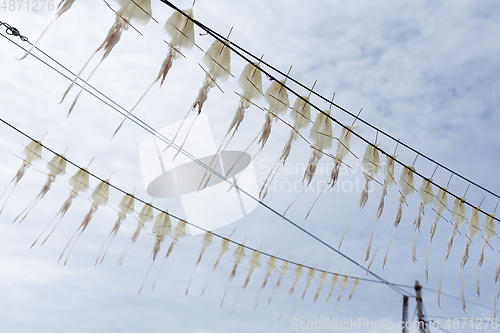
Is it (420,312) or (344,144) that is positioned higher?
(344,144)

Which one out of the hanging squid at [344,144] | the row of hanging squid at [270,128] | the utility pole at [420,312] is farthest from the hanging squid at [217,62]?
the utility pole at [420,312]

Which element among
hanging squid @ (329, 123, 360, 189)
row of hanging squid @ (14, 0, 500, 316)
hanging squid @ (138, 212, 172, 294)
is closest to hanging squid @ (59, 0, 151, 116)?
row of hanging squid @ (14, 0, 500, 316)

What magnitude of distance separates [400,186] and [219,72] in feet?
11.3

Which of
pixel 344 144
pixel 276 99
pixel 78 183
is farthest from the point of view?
pixel 78 183

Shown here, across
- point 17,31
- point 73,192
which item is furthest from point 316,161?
point 73,192

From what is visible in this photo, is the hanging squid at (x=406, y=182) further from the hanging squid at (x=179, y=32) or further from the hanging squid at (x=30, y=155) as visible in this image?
the hanging squid at (x=30, y=155)

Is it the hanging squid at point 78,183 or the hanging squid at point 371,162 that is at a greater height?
the hanging squid at point 371,162

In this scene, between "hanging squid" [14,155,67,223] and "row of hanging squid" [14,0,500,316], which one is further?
"hanging squid" [14,155,67,223]

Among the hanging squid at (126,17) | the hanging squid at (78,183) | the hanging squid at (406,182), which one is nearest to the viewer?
the hanging squid at (126,17)

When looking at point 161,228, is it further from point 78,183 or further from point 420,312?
point 420,312

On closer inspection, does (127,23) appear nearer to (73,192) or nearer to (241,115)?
(241,115)

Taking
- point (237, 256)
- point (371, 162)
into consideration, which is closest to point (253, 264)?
point (237, 256)

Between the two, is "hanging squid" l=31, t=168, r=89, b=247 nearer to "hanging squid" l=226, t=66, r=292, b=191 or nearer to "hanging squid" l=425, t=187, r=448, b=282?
"hanging squid" l=226, t=66, r=292, b=191

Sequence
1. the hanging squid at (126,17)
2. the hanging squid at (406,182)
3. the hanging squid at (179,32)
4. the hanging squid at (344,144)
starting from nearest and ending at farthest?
1. the hanging squid at (126,17)
2. the hanging squid at (179,32)
3. the hanging squid at (344,144)
4. the hanging squid at (406,182)
